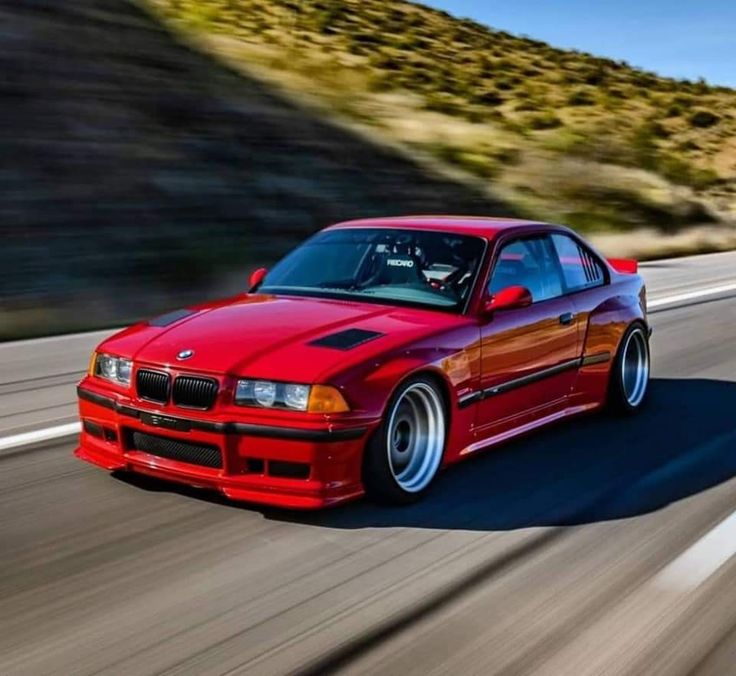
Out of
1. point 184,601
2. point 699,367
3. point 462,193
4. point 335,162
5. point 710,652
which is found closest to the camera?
point 710,652

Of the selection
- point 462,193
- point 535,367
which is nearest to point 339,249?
point 535,367

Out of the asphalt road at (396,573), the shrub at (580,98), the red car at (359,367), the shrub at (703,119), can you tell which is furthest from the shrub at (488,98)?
the asphalt road at (396,573)

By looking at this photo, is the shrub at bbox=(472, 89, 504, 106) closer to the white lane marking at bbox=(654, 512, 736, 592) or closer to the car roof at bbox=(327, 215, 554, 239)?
the car roof at bbox=(327, 215, 554, 239)

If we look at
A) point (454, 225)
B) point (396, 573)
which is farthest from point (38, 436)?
point (396, 573)

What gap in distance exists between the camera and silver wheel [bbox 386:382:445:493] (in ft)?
18.4

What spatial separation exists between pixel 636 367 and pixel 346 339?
10.8ft

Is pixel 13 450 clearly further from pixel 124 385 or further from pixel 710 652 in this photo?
pixel 710 652

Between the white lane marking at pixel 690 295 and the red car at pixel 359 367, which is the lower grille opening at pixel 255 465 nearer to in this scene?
the red car at pixel 359 367

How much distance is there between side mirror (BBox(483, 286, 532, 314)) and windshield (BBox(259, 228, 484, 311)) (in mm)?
135

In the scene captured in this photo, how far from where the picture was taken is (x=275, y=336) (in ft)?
18.0

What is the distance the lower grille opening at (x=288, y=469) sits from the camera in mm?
5117

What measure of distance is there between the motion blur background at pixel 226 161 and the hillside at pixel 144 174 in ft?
0.13

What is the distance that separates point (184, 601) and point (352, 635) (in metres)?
0.67

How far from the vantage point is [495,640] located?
403cm
